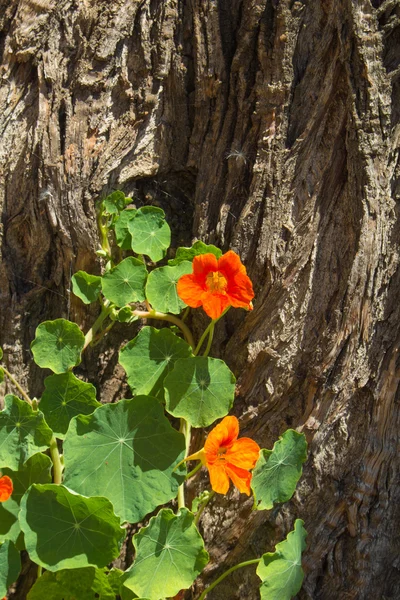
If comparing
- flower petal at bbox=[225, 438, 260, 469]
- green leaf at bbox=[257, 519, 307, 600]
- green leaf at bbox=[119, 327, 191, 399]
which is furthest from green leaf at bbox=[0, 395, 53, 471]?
green leaf at bbox=[257, 519, 307, 600]

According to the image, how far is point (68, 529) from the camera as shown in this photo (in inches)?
67.5

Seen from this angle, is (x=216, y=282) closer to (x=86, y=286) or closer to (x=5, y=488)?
(x=86, y=286)

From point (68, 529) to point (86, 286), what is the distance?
28.4 inches

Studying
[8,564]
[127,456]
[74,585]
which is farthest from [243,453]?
[8,564]

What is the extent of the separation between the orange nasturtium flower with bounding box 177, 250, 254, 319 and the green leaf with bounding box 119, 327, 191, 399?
157mm

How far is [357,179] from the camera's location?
2.07 metres

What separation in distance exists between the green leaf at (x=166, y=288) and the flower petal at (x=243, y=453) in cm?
46

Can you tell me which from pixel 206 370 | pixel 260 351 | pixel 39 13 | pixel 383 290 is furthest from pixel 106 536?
pixel 39 13

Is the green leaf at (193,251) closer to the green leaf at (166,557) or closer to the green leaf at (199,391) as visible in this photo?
the green leaf at (199,391)

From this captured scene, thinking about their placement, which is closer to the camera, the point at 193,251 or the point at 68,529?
the point at 68,529

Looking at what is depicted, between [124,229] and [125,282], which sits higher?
[124,229]

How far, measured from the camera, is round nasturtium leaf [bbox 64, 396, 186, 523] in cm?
177

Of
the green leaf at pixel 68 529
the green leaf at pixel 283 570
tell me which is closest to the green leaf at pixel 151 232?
the green leaf at pixel 68 529

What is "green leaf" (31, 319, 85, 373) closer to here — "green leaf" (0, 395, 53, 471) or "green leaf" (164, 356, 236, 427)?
"green leaf" (0, 395, 53, 471)
